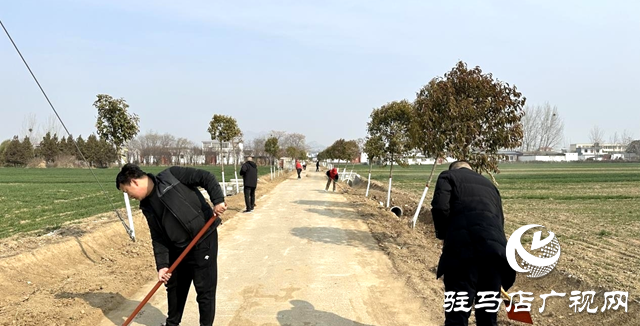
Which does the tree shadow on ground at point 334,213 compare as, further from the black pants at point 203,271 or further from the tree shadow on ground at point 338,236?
the black pants at point 203,271

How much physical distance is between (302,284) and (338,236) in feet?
13.5

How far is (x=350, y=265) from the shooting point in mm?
7730

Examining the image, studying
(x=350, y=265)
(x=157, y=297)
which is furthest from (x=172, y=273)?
(x=350, y=265)

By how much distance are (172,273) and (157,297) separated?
64.2 inches

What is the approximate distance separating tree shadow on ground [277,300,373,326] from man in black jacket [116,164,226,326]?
3.07 ft

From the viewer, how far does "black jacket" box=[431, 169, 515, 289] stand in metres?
3.54

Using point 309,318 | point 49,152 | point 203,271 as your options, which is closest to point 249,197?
point 309,318

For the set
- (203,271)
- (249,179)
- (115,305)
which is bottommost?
(115,305)

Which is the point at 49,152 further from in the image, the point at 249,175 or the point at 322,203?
the point at 249,175

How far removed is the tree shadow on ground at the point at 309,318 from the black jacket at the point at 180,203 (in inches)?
54.5

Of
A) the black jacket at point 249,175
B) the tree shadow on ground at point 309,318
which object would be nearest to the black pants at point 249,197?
the black jacket at point 249,175

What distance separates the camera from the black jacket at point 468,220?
11.6ft

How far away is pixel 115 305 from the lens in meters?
5.64

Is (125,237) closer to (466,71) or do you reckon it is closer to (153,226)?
(153,226)
